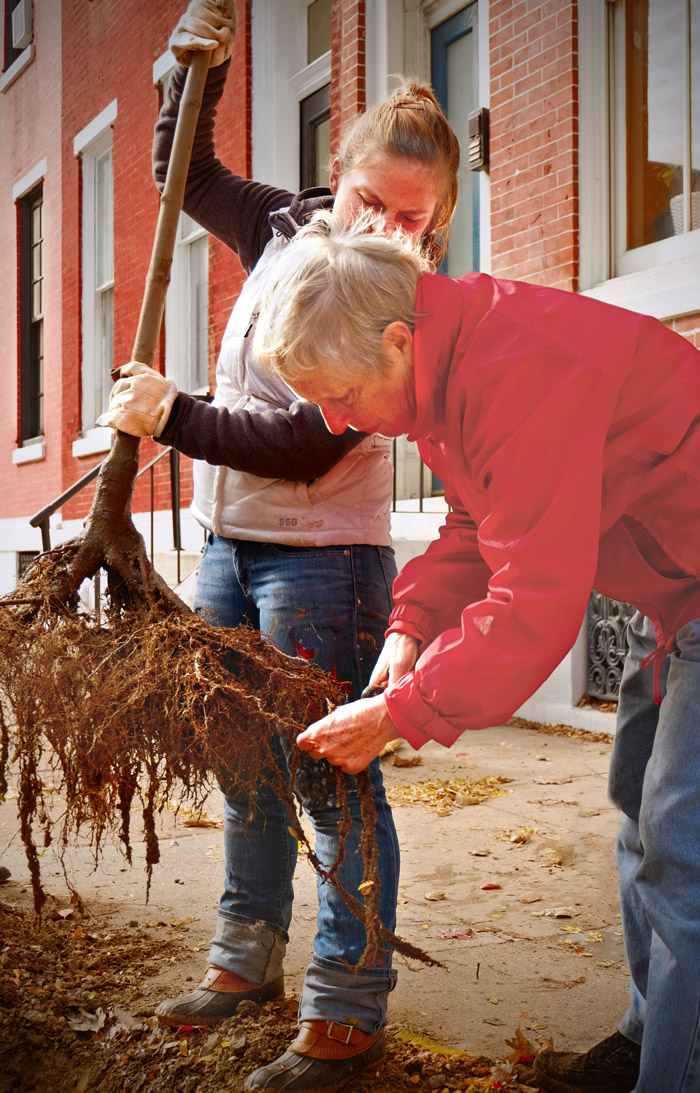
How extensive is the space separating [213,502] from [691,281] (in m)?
3.02

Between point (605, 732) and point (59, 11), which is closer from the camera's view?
point (605, 732)

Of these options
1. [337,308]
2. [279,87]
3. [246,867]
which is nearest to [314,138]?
[279,87]

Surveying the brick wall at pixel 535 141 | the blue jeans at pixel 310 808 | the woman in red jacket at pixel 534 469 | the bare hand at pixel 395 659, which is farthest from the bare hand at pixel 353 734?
the brick wall at pixel 535 141

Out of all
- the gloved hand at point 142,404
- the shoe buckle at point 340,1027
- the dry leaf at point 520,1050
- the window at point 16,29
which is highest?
the window at point 16,29

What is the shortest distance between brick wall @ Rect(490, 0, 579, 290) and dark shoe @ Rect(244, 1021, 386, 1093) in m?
4.04

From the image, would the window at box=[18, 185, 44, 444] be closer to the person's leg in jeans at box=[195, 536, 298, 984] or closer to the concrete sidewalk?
the concrete sidewalk

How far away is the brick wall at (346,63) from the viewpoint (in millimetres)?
6652

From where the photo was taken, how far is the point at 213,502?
2316mm

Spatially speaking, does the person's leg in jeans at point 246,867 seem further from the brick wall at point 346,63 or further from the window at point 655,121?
the brick wall at point 346,63

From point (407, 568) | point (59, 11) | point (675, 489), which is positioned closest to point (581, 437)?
point (675, 489)

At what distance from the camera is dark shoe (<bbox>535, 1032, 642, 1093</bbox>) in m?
1.99

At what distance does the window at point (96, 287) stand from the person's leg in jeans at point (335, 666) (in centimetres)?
902

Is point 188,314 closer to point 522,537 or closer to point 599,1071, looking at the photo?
point 599,1071

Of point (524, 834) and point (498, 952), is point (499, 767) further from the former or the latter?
point (498, 952)
